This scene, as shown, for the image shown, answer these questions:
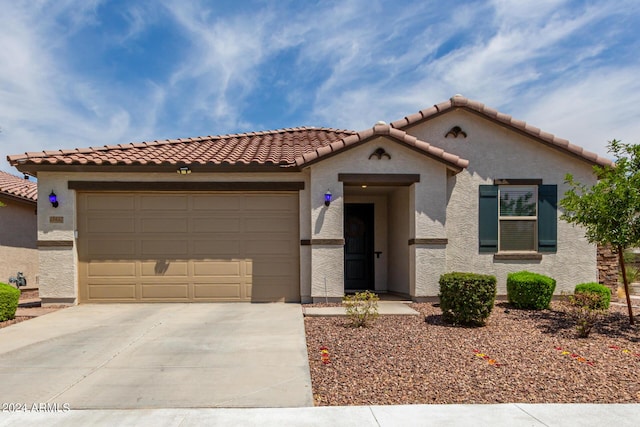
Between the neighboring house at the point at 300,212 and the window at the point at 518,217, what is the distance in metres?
0.03

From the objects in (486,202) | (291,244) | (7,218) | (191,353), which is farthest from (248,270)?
(7,218)

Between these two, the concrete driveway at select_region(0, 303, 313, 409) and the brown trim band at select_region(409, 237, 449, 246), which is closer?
the concrete driveway at select_region(0, 303, 313, 409)

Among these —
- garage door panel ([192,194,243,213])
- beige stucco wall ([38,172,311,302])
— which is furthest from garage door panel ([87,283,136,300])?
garage door panel ([192,194,243,213])

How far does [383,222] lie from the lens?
11.5 meters

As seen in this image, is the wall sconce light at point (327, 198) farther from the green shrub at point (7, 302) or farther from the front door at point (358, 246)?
the green shrub at point (7, 302)

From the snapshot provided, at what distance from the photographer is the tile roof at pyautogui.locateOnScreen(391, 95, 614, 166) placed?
995 centimetres

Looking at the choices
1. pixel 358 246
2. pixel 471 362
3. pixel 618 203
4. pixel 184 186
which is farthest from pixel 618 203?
pixel 184 186

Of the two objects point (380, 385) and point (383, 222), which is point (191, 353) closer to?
point (380, 385)

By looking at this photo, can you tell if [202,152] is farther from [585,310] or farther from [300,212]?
[585,310]

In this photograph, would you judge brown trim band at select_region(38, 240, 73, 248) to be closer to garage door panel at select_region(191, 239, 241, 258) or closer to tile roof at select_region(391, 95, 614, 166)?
garage door panel at select_region(191, 239, 241, 258)

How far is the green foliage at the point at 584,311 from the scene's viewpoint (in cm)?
666

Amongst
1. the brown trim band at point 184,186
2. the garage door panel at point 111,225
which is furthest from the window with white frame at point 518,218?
the garage door panel at point 111,225

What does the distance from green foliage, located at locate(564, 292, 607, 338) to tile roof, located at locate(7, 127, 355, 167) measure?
20.8 feet

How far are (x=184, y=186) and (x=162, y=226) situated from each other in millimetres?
1071
